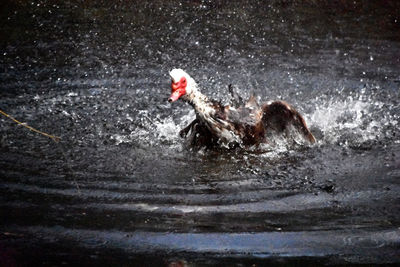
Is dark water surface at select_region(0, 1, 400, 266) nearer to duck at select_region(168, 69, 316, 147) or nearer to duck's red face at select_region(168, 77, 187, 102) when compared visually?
duck at select_region(168, 69, 316, 147)

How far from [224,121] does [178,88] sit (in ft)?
1.67

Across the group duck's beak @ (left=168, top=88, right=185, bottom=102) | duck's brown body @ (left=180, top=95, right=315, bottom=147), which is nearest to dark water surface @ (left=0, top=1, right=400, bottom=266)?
duck's brown body @ (left=180, top=95, right=315, bottom=147)

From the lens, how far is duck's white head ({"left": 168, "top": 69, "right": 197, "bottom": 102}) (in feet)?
20.0

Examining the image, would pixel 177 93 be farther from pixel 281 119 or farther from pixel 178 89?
pixel 281 119

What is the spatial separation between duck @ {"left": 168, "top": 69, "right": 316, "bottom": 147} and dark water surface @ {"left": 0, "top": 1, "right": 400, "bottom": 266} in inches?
4.9

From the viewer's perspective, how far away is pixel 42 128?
6746 millimetres

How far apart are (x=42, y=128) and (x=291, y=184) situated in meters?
2.50

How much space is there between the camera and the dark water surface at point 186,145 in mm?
4418

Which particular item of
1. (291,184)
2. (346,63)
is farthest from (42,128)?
(346,63)

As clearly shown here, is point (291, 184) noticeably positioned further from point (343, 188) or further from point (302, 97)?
point (302, 97)

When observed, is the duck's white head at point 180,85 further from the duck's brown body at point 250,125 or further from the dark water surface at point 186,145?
the dark water surface at point 186,145

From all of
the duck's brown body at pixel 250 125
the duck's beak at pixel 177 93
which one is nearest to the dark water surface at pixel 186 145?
the duck's brown body at pixel 250 125

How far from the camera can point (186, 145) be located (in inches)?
259

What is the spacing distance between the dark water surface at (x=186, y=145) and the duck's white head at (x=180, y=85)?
0.53m
